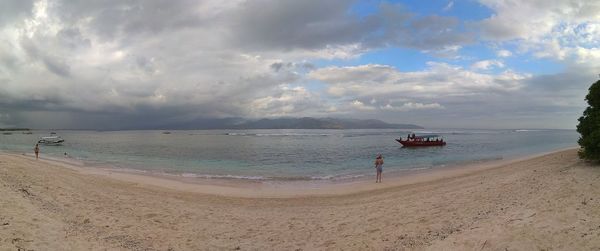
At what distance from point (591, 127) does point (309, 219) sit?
1651 cm

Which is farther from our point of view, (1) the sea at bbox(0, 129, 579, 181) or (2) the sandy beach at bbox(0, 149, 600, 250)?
(1) the sea at bbox(0, 129, 579, 181)

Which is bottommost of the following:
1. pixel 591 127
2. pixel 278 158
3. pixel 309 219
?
pixel 278 158

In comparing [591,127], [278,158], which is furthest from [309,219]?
[278,158]

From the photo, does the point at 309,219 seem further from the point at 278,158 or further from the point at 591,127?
the point at 278,158

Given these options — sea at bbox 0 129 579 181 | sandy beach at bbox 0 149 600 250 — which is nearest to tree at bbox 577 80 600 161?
sandy beach at bbox 0 149 600 250

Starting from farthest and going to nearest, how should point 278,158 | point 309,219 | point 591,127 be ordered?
point 278,158, point 591,127, point 309,219

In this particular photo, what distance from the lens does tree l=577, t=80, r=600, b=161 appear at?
16766mm

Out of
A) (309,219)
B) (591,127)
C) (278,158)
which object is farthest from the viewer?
(278,158)

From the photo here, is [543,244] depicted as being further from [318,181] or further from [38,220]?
[318,181]

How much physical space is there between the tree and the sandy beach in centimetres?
127

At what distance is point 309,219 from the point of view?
43.2 ft

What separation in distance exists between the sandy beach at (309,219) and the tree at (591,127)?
4.16 ft

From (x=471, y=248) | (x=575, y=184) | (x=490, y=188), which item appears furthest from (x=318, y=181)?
(x=471, y=248)

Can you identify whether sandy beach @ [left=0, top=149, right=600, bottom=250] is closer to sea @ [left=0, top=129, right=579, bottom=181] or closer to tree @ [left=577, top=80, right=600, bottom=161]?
tree @ [left=577, top=80, right=600, bottom=161]
